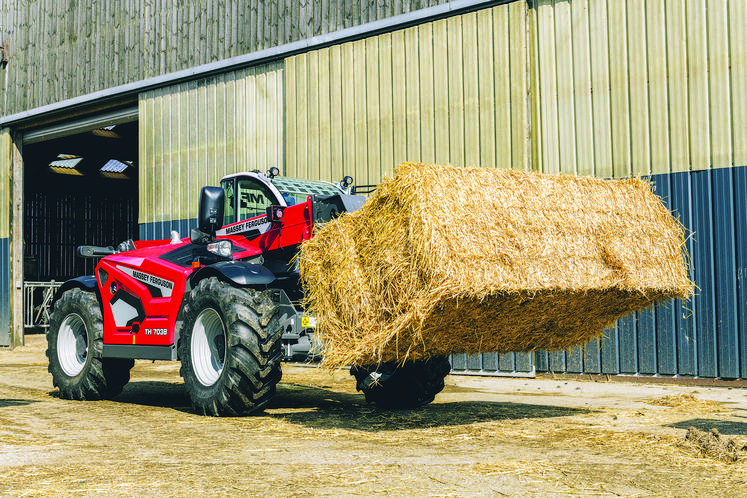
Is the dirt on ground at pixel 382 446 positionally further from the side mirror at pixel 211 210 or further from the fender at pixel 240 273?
the side mirror at pixel 211 210

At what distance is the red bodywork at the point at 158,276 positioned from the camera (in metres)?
8.82

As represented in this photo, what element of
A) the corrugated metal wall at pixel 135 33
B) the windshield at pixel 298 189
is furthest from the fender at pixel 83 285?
the corrugated metal wall at pixel 135 33

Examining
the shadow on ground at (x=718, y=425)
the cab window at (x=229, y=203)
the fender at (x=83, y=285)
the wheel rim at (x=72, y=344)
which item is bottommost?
the shadow on ground at (x=718, y=425)

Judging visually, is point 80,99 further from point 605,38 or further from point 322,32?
point 605,38

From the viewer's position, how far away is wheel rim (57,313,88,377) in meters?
10.8

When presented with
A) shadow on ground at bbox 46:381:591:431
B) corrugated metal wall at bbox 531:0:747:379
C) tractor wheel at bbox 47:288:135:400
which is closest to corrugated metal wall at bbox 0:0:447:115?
corrugated metal wall at bbox 531:0:747:379

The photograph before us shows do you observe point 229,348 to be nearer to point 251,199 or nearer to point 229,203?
point 251,199

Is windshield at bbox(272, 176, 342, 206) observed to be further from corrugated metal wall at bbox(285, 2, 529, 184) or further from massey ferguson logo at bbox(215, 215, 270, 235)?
corrugated metal wall at bbox(285, 2, 529, 184)

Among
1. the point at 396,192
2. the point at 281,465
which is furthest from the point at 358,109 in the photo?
the point at 281,465

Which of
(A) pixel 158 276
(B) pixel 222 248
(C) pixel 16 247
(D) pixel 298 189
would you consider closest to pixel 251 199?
(D) pixel 298 189

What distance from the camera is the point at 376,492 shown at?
5031 millimetres

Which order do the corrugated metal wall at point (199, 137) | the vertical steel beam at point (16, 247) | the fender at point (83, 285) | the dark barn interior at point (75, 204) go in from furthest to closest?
the dark barn interior at point (75, 204) < the vertical steel beam at point (16, 247) < the corrugated metal wall at point (199, 137) < the fender at point (83, 285)

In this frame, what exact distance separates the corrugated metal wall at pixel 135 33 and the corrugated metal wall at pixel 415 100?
2.34ft

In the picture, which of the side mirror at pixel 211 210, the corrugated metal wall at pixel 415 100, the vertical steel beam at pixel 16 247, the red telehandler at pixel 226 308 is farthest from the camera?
the vertical steel beam at pixel 16 247
